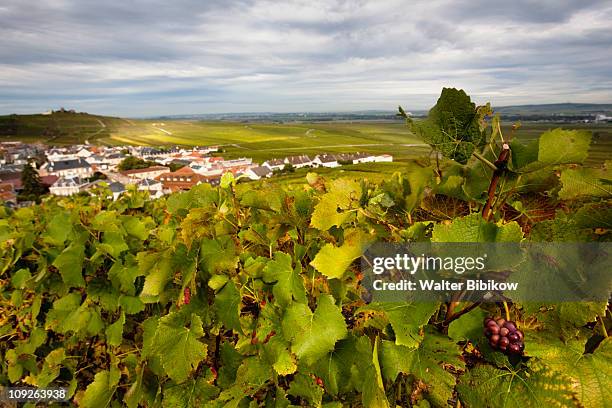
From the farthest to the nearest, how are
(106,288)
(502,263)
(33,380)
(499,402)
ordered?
(33,380), (106,288), (499,402), (502,263)

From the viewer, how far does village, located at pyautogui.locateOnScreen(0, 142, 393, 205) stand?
79.2 meters

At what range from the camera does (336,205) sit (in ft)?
4.51

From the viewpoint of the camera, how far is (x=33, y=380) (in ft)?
11.2

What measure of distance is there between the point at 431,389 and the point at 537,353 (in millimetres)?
347

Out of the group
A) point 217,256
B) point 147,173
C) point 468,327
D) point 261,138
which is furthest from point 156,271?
point 261,138

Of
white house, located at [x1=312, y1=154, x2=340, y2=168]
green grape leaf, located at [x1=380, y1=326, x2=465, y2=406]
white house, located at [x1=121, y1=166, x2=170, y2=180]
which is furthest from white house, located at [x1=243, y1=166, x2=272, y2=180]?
green grape leaf, located at [x1=380, y1=326, x2=465, y2=406]

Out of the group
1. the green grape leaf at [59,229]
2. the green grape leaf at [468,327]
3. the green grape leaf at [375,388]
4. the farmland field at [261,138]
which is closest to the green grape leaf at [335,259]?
the green grape leaf at [375,388]

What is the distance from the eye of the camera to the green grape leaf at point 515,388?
40.6 inches

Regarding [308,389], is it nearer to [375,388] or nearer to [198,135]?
[375,388]

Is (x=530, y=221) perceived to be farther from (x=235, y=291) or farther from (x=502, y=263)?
(x=235, y=291)

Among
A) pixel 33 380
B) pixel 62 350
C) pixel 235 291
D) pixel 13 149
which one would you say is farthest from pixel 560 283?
pixel 13 149

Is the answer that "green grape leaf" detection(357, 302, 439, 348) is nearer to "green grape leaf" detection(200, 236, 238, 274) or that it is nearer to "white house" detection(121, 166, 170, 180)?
"green grape leaf" detection(200, 236, 238, 274)

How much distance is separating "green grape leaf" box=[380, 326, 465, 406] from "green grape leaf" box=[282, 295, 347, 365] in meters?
0.17

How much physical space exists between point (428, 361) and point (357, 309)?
11.0 inches
